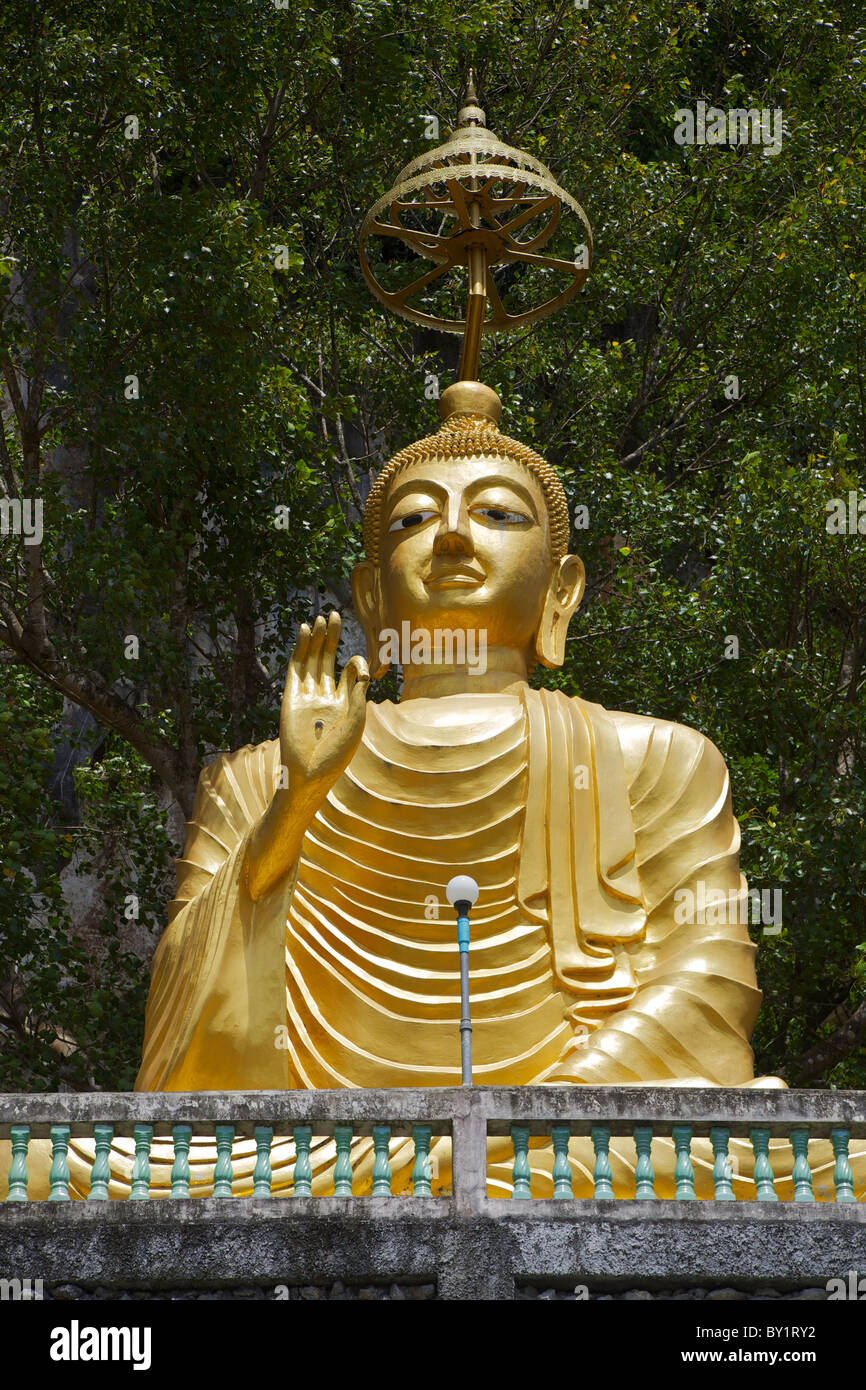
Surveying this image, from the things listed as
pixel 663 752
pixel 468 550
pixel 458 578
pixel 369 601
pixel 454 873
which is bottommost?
pixel 454 873

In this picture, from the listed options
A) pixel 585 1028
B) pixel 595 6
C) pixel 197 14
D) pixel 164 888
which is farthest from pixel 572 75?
pixel 585 1028

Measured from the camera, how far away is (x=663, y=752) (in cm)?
818

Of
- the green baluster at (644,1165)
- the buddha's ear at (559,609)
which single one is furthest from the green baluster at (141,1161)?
the buddha's ear at (559,609)

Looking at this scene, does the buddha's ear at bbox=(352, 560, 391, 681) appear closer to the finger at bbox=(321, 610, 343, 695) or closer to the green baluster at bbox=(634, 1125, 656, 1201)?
the finger at bbox=(321, 610, 343, 695)

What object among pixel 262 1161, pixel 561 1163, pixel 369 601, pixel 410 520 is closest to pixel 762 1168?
pixel 561 1163

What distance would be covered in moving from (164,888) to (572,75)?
246 inches

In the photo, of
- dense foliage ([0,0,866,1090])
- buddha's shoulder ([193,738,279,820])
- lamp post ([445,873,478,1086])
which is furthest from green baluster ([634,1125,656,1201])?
dense foliage ([0,0,866,1090])

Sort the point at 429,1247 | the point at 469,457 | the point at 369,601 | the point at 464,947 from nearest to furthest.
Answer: the point at 429,1247 < the point at 464,947 < the point at 469,457 < the point at 369,601

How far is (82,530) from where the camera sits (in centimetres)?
1061

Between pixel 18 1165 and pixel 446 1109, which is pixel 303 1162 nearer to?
pixel 446 1109

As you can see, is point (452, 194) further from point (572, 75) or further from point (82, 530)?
point (572, 75)

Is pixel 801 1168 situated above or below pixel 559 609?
below

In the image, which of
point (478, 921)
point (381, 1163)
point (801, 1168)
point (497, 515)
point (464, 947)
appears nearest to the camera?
point (381, 1163)

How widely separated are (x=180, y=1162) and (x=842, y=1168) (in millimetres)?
1920
